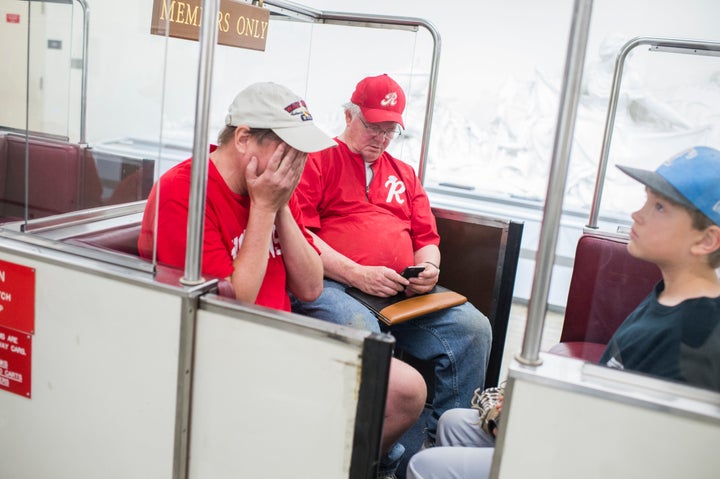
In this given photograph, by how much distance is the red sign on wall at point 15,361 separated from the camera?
1.40 m

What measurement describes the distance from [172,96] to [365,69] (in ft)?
4.48

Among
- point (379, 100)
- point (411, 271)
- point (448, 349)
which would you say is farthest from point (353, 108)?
point (448, 349)

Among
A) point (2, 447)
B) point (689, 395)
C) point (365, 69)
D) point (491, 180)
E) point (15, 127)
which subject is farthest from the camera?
point (491, 180)

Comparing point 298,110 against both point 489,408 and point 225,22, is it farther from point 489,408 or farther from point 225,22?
point 489,408

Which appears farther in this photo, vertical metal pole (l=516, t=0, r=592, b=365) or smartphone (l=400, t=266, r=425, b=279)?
smartphone (l=400, t=266, r=425, b=279)

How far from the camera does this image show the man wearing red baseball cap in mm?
2082

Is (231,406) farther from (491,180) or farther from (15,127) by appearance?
(491,180)

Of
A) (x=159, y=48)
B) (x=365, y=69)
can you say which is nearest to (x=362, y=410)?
(x=159, y=48)

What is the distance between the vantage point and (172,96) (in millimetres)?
1609

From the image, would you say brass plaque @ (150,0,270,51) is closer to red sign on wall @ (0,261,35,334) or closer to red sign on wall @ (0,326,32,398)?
red sign on wall @ (0,261,35,334)

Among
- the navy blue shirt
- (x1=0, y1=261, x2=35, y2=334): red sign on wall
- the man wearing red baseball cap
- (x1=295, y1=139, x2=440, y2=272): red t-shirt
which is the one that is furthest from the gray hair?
the navy blue shirt

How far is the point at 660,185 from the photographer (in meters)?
1.10

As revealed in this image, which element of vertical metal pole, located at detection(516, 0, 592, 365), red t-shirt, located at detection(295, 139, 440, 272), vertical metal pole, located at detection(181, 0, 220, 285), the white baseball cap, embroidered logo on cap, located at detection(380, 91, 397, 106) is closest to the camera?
vertical metal pole, located at detection(516, 0, 592, 365)

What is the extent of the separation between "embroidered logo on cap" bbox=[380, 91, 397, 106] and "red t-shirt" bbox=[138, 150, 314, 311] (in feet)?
3.24
